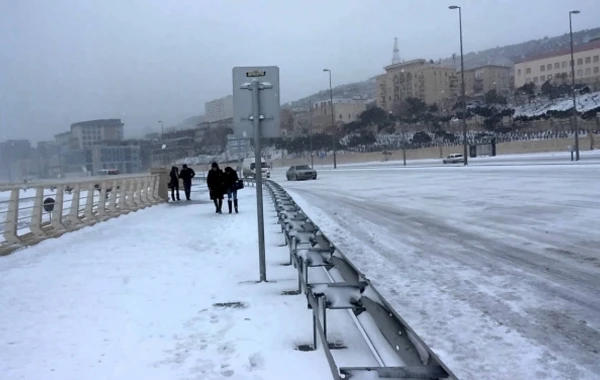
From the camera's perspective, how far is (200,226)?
623 inches

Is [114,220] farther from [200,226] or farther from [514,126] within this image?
[514,126]

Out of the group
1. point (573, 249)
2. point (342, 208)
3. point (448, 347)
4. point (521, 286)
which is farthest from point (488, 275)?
point (342, 208)

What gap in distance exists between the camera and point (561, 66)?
407 feet

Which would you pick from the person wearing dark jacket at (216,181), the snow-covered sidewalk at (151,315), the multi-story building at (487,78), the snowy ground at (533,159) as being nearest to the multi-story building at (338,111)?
the multi-story building at (487,78)

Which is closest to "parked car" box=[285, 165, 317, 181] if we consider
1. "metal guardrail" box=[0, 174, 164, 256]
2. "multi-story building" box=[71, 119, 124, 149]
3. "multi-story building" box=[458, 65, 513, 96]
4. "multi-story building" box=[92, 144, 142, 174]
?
"multi-story building" box=[92, 144, 142, 174]

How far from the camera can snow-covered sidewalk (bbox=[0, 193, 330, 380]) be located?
502 centimetres

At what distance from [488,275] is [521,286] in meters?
0.76

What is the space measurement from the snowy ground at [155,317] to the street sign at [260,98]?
2238 millimetres

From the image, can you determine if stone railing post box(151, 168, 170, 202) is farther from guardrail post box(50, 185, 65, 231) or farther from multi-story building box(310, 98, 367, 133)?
multi-story building box(310, 98, 367, 133)

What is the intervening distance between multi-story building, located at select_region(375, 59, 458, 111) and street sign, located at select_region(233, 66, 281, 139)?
13660 centimetres

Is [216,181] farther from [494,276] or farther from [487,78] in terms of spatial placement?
[487,78]

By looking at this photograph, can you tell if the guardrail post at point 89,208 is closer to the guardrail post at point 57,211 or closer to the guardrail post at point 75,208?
the guardrail post at point 75,208

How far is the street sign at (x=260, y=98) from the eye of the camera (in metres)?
7.80

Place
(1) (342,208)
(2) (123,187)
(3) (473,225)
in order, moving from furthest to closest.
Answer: (2) (123,187)
(1) (342,208)
(3) (473,225)
